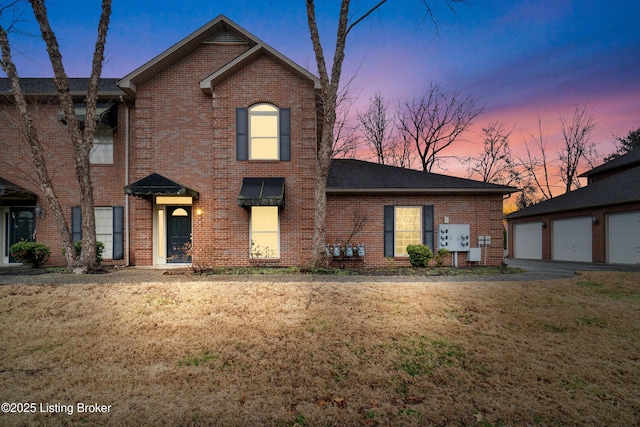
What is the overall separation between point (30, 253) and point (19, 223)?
2.70m

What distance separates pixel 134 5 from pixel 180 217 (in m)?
8.19

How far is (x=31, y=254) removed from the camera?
11.9 metres

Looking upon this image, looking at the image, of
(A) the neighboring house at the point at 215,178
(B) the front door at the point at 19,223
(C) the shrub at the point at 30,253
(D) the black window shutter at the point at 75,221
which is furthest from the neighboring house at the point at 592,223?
(B) the front door at the point at 19,223

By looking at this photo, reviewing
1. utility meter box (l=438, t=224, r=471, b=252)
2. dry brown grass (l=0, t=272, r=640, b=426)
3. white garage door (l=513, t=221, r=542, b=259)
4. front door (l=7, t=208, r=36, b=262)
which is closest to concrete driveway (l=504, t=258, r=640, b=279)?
utility meter box (l=438, t=224, r=471, b=252)

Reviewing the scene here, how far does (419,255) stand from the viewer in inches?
501

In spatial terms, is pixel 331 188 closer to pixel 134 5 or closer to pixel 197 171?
pixel 197 171

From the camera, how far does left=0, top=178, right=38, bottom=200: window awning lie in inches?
483

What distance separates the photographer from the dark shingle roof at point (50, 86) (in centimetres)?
1317

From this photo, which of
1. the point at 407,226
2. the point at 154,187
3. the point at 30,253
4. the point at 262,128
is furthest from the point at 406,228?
the point at 30,253

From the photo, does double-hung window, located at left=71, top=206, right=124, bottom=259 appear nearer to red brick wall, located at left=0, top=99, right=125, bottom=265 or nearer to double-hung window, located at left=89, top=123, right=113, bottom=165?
red brick wall, located at left=0, top=99, right=125, bottom=265

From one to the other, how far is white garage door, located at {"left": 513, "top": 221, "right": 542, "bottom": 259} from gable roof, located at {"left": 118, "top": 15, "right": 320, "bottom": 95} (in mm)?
18229

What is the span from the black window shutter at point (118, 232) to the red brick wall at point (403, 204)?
791cm

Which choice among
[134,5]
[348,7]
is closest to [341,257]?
[348,7]

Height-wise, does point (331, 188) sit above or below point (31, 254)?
above
